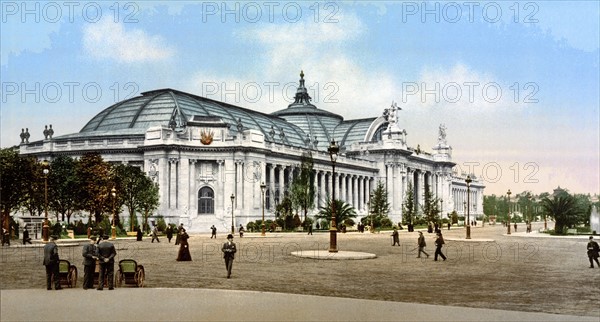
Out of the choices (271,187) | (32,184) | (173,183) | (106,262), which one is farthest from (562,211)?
(106,262)

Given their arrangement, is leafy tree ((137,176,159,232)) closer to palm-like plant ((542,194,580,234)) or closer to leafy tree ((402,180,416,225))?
leafy tree ((402,180,416,225))

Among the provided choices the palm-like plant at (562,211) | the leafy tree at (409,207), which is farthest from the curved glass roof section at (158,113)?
the palm-like plant at (562,211)

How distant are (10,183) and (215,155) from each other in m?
33.0

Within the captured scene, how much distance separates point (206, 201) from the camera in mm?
88375

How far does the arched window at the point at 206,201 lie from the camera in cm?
8806

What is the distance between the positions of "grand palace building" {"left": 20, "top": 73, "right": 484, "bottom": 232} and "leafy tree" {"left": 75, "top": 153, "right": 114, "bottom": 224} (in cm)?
1218

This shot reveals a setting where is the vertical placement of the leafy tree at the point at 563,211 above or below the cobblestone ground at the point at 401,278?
above

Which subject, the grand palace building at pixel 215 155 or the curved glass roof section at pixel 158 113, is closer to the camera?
the grand palace building at pixel 215 155

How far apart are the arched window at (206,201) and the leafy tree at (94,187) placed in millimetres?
16312

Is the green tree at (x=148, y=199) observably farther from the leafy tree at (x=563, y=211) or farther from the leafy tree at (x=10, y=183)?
the leafy tree at (x=563, y=211)

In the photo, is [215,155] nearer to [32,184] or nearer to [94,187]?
[94,187]

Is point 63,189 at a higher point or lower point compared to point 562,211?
higher

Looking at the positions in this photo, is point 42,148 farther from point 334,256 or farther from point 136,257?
point 334,256

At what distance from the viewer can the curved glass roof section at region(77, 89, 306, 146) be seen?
97.3 metres
